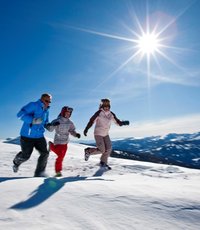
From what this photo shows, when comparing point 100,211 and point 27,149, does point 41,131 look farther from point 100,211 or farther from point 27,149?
point 100,211

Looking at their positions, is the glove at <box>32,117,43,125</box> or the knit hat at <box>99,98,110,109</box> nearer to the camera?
the glove at <box>32,117,43,125</box>

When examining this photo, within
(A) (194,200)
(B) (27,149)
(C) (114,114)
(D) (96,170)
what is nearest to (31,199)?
(A) (194,200)

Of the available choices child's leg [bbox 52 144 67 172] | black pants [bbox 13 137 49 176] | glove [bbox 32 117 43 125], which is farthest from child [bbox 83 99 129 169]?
glove [bbox 32 117 43 125]

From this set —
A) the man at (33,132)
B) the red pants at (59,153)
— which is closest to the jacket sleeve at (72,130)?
the red pants at (59,153)

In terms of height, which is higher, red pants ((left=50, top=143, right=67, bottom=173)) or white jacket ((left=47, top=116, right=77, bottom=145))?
white jacket ((left=47, top=116, right=77, bottom=145))

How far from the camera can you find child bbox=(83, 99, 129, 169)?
8.63 metres

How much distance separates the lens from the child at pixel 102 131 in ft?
28.3

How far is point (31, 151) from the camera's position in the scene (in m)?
6.96

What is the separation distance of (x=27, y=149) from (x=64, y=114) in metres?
1.76

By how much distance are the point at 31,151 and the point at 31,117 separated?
93cm

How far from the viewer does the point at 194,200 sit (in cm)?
325

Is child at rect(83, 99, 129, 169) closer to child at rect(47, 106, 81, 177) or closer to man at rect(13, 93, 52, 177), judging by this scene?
child at rect(47, 106, 81, 177)

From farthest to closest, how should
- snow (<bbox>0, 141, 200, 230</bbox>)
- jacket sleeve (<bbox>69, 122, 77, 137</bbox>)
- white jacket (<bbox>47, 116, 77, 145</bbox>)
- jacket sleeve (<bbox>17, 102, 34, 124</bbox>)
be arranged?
1. jacket sleeve (<bbox>69, 122, 77, 137</bbox>)
2. white jacket (<bbox>47, 116, 77, 145</bbox>)
3. jacket sleeve (<bbox>17, 102, 34, 124</bbox>)
4. snow (<bbox>0, 141, 200, 230</bbox>)

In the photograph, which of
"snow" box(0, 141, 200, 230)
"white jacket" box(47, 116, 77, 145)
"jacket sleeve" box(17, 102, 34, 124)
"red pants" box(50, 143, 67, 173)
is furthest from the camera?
"white jacket" box(47, 116, 77, 145)
